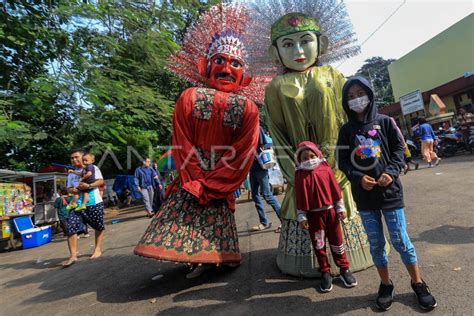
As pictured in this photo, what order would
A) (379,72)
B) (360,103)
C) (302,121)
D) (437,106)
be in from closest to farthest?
(360,103), (302,121), (437,106), (379,72)

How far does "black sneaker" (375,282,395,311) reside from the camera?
6.77 ft

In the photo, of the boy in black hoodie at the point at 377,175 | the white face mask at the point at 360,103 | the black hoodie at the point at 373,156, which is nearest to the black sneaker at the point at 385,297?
the boy in black hoodie at the point at 377,175

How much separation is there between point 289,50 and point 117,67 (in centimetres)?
554

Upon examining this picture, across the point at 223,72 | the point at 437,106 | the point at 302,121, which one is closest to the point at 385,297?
the point at 302,121

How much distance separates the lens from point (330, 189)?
2525mm

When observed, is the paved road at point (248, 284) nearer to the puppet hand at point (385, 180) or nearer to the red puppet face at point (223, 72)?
the puppet hand at point (385, 180)

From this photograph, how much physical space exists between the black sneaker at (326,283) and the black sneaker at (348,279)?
103 mm

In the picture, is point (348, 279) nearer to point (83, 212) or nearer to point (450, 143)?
point (83, 212)

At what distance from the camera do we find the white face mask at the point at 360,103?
7.38 feet

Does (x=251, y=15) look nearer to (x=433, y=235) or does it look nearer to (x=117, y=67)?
(x=433, y=235)

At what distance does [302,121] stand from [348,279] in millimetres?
1315

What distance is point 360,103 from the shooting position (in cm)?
225

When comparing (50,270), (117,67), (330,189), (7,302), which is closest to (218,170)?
(330,189)

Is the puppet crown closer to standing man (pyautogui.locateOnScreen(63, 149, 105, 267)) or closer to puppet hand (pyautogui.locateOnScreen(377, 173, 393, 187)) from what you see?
puppet hand (pyautogui.locateOnScreen(377, 173, 393, 187))
